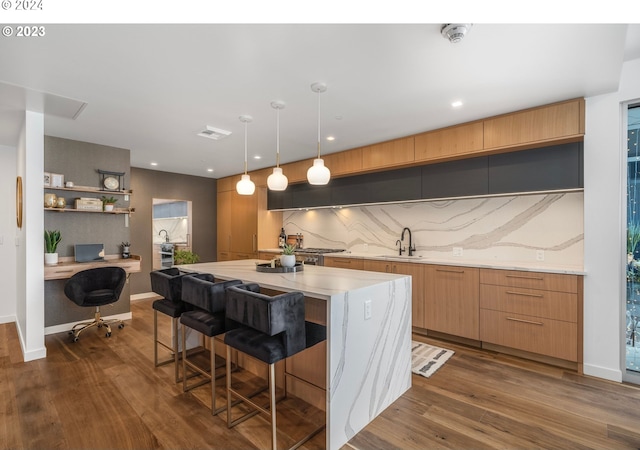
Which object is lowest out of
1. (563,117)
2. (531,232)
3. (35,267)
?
(35,267)

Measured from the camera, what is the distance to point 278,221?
648cm

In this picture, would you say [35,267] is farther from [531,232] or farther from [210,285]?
[531,232]

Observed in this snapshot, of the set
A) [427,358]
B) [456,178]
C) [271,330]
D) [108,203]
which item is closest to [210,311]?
[271,330]

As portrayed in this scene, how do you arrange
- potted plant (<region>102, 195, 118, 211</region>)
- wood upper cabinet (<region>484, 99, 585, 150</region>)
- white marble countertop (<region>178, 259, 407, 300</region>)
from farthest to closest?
potted plant (<region>102, 195, 118, 211</region>)
wood upper cabinet (<region>484, 99, 585, 150</region>)
white marble countertop (<region>178, 259, 407, 300</region>)

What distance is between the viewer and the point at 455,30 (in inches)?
71.9

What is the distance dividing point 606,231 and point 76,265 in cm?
581

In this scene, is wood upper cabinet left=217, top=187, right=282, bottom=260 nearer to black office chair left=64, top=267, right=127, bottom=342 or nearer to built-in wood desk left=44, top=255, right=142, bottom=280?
built-in wood desk left=44, top=255, right=142, bottom=280

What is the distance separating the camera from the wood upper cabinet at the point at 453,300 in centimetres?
342

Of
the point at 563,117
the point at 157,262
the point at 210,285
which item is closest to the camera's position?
the point at 210,285

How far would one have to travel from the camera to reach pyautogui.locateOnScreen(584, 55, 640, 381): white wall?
2.73 meters

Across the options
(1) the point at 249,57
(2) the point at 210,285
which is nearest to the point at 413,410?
(2) the point at 210,285

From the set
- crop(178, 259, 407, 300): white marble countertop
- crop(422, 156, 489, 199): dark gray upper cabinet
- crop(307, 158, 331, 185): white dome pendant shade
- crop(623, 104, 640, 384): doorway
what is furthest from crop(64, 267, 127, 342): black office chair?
crop(623, 104, 640, 384): doorway

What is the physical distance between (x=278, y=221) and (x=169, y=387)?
4125 mm

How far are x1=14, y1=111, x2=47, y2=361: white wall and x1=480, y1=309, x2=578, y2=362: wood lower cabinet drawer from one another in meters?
4.76
